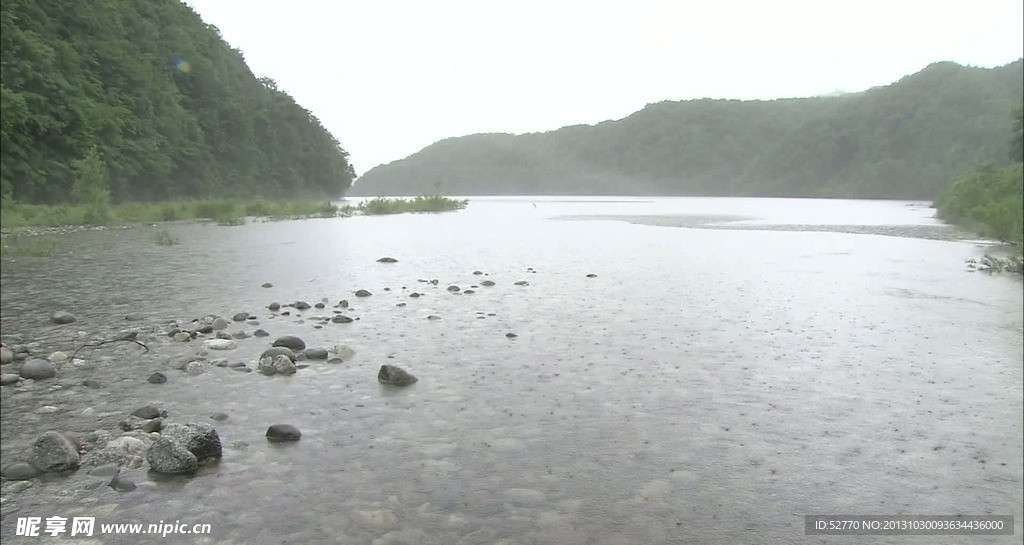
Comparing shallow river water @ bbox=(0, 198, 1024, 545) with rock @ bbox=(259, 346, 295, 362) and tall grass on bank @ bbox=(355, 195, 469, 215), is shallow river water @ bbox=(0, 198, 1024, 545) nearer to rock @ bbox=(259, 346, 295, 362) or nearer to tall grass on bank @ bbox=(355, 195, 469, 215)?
rock @ bbox=(259, 346, 295, 362)

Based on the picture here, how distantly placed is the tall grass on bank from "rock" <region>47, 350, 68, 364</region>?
60400 mm

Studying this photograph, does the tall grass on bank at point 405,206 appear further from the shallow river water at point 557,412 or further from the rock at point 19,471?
the rock at point 19,471

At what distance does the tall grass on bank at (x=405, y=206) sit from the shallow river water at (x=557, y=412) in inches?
2114

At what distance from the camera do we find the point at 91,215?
38.8 meters

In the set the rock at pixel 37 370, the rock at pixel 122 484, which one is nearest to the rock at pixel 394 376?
the rock at pixel 122 484

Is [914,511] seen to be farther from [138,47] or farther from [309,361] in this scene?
[138,47]

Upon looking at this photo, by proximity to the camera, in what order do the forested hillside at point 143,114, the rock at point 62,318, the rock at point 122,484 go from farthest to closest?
1. the forested hillside at point 143,114
2. the rock at point 62,318
3. the rock at point 122,484

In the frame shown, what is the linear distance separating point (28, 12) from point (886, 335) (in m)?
17.9

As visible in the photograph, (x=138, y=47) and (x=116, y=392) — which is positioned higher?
(x=138, y=47)

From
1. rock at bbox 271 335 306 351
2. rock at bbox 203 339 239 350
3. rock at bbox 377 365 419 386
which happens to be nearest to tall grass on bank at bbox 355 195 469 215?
rock at bbox 203 339 239 350

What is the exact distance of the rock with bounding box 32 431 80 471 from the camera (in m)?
4.93

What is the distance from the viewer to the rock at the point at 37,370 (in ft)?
24.1

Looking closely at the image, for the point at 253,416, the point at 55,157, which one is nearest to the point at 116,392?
the point at 253,416

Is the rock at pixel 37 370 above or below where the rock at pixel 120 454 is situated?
above
